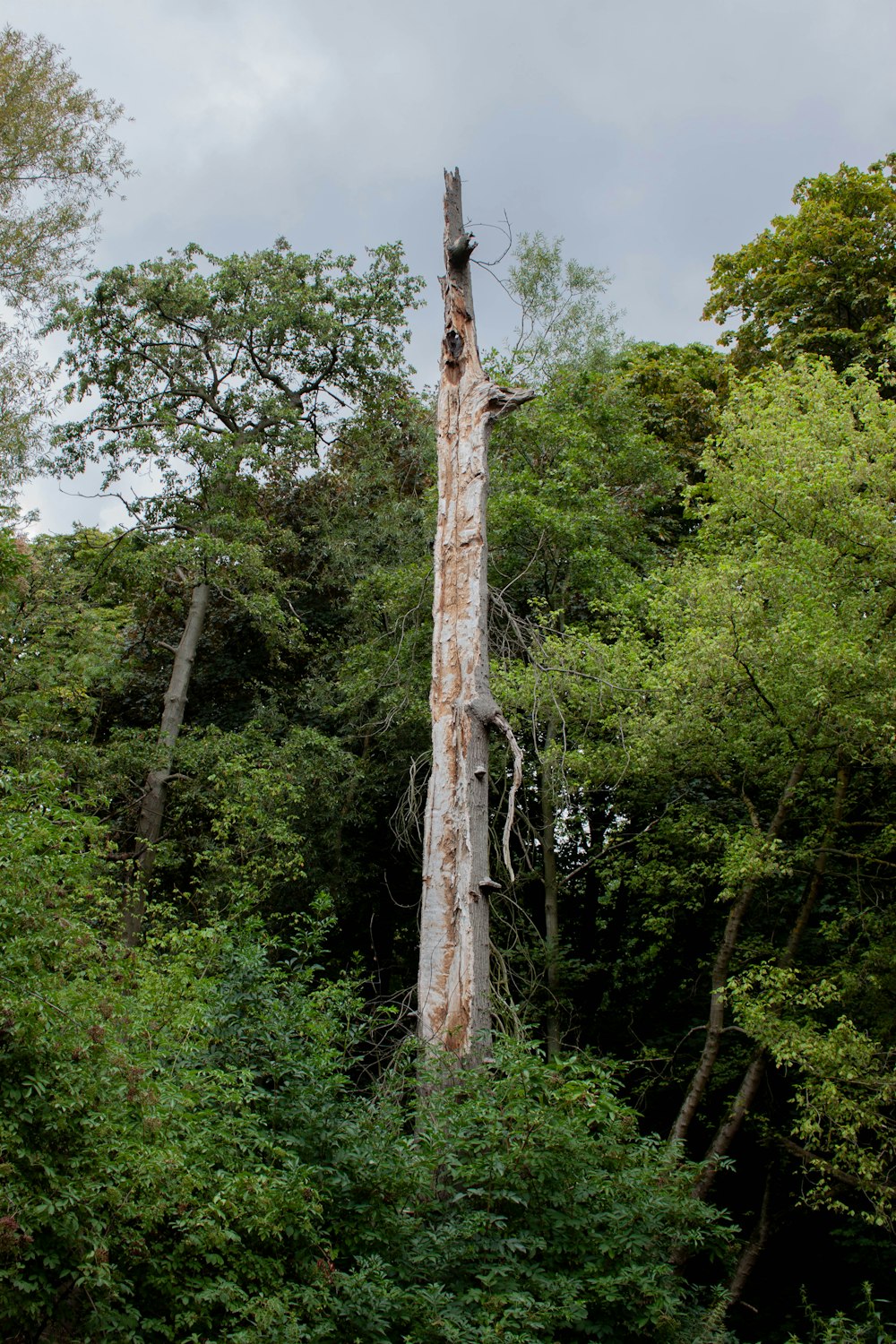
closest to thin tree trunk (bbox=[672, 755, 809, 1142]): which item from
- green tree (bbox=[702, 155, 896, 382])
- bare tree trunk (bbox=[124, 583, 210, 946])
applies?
bare tree trunk (bbox=[124, 583, 210, 946])

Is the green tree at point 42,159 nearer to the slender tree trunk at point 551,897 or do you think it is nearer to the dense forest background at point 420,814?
the dense forest background at point 420,814

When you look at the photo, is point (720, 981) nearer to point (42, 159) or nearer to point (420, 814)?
point (420, 814)

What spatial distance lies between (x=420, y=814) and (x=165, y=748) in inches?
140

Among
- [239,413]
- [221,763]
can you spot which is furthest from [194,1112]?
[239,413]

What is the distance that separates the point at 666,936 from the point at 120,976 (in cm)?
726

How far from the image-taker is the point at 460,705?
7.05 m

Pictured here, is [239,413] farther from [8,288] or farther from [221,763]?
[221,763]

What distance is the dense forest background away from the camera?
4074 mm

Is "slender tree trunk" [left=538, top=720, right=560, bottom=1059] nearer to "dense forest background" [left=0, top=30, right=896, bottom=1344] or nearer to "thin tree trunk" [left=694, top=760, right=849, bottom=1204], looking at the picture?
"dense forest background" [left=0, top=30, right=896, bottom=1344]

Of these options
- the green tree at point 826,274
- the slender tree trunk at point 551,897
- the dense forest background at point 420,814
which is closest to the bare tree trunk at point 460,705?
the dense forest background at point 420,814

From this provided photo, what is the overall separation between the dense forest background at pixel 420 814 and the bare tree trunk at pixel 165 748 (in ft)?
0.22

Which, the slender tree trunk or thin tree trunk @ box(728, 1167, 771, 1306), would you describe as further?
the slender tree trunk

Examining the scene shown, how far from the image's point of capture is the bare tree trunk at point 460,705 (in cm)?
634

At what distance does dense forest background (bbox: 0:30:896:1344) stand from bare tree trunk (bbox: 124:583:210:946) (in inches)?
2.6
